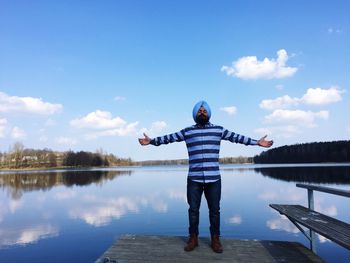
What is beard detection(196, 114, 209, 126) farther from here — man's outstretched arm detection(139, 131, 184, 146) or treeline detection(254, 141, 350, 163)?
treeline detection(254, 141, 350, 163)

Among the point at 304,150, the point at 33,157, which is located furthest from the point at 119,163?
the point at 304,150

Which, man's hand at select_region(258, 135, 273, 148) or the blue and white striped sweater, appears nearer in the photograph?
the blue and white striped sweater

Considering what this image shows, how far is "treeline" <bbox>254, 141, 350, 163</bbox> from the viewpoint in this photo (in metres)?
118

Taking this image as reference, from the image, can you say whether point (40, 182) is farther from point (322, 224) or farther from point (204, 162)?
point (322, 224)

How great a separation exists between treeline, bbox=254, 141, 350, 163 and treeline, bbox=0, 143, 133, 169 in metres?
84.8

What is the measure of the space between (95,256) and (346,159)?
4844 inches

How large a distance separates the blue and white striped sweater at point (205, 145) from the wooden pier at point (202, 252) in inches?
46.3

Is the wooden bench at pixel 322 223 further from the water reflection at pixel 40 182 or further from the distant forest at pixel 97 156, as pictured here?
the distant forest at pixel 97 156

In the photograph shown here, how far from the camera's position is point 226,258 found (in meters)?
5.02

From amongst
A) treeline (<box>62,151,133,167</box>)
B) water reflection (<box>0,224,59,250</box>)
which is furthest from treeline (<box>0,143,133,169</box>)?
water reflection (<box>0,224,59,250</box>)

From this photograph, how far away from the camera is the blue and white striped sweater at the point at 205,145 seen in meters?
5.52

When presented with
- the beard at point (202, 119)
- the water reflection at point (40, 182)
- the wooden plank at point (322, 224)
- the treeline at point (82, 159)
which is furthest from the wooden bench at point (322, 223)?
the treeline at point (82, 159)

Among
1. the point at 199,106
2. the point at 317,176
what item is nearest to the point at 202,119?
the point at 199,106

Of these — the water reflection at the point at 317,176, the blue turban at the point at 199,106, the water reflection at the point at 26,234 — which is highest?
the blue turban at the point at 199,106
